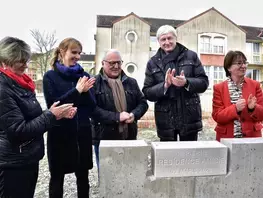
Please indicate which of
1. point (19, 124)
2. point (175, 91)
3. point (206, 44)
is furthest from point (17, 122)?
point (206, 44)

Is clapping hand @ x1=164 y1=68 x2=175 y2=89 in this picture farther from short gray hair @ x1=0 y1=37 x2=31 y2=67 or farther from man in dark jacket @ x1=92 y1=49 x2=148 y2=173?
short gray hair @ x1=0 y1=37 x2=31 y2=67

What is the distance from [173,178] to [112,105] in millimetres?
1060

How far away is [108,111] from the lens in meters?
3.05

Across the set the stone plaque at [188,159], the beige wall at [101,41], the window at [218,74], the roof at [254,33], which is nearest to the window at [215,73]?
the window at [218,74]

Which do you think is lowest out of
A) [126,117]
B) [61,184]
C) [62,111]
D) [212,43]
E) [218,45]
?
[61,184]

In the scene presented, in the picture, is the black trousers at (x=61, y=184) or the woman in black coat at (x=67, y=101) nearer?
the woman in black coat at (x=67, y=101)

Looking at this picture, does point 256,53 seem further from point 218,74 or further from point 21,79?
point 21,79

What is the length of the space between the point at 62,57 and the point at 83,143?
0.93m

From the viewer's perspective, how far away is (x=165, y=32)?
9.70ft

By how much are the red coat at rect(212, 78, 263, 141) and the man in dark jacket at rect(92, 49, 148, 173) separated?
0.88 m

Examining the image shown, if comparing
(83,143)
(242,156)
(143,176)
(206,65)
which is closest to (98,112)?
(83,143)

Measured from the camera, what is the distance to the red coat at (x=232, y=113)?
2.91 meters

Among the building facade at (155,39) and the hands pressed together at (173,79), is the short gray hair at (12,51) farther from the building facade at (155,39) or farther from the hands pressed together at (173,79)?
the building facade at (155,39)

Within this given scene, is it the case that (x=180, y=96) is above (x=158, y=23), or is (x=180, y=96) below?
below
